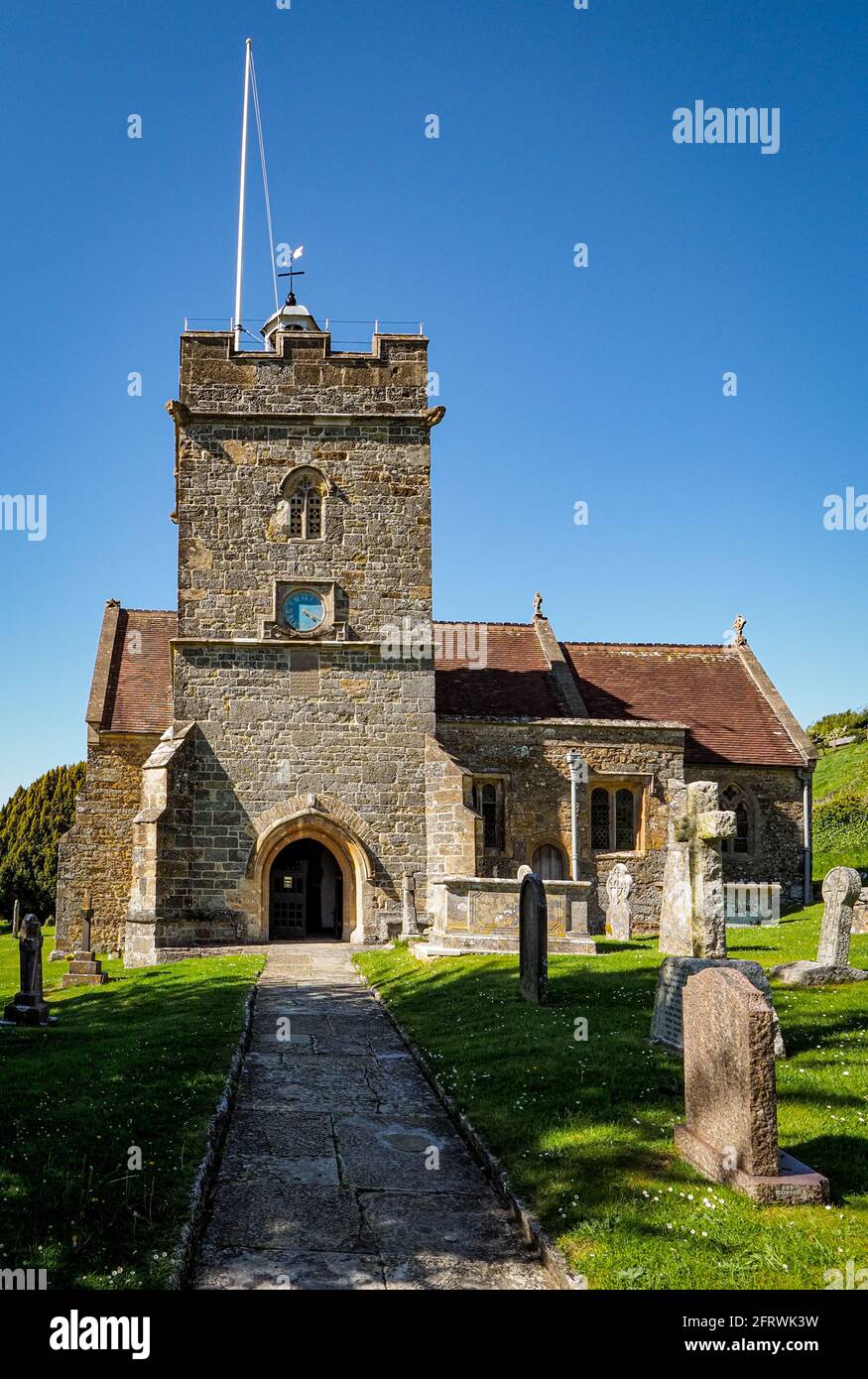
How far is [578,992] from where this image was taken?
11.9m

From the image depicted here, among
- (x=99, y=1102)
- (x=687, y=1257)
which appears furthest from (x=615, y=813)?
(x=687, y=1257)

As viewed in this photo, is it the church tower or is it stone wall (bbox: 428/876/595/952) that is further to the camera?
the church tower

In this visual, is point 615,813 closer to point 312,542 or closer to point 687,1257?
point 312,542

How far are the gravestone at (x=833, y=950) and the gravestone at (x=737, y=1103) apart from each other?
5.82 meters

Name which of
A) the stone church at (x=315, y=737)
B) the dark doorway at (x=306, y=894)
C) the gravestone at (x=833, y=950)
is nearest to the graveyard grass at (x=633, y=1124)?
the gravestone at (x=833, y=950)

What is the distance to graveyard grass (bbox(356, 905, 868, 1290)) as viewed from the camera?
469 centimetres

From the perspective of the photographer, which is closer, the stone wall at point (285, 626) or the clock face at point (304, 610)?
the stone wall at point (285, 626)

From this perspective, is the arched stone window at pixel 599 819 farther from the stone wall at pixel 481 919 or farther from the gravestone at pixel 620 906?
the stone wall at pixel 481 919

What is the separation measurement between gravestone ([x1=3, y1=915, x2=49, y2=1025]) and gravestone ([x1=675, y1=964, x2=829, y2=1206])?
881 cm

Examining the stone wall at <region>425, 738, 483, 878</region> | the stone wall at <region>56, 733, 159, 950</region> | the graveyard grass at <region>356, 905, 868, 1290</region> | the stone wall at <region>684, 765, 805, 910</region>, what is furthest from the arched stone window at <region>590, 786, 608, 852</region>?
the graveyard grass at <region>356, 905, 868, 1290</region>

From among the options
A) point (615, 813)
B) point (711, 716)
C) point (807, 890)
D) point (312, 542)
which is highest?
point (312, 542)

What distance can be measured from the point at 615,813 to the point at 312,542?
10200 mm

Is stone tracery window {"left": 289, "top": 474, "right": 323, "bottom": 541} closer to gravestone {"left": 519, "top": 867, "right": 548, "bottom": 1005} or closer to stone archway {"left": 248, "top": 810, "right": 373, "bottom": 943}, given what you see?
stone archway {"left": 248, "top": 810, "right": 373, "bottom": 943}

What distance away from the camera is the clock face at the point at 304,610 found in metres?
21.4
